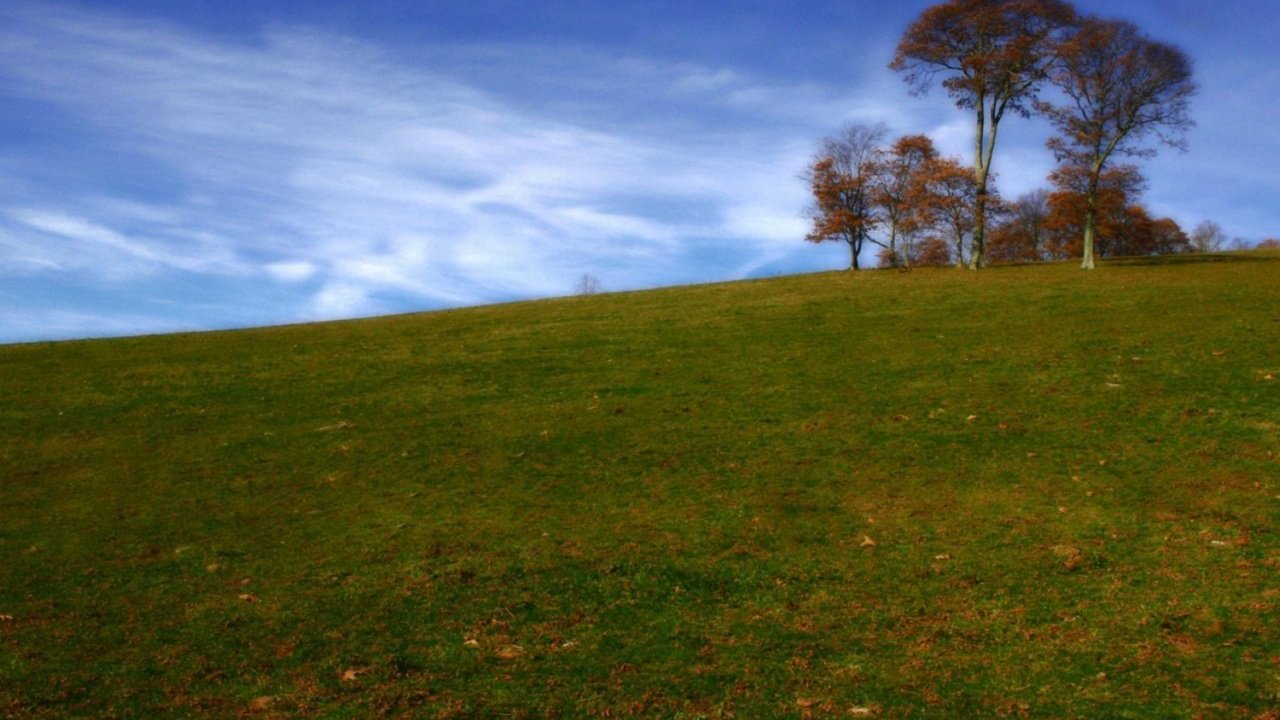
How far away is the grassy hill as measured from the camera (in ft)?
33.2

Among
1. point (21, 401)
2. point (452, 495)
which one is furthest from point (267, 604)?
point (21, 401)

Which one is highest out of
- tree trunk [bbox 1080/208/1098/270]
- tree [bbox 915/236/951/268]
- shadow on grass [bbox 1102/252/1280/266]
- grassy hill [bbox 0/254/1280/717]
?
tree [bbox 915/236/951/268]

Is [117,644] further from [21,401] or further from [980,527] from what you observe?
[21,401]

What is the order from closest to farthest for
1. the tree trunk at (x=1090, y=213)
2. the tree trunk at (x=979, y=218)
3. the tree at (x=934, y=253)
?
the tree trunk at (x=1090, y=213), the tree trunk at (x=979, y=218), the tree at (x=934, y=253)

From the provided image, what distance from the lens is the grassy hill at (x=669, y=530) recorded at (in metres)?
10.1

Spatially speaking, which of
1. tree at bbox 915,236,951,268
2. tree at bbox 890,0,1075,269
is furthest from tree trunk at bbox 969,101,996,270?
tree at bbox 915,236,951,268

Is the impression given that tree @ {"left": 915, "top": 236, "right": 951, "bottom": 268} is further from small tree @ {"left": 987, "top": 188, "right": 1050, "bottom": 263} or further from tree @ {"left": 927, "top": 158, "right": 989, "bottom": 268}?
tree @ {"left": 927, "top": 158, "right": 989, "bottom": 268}

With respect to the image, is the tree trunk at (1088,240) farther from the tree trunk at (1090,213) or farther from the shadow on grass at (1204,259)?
the shadow on grass at (1204,259)

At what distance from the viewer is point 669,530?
596 inches

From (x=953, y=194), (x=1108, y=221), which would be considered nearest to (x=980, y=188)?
(x=953, y=194)

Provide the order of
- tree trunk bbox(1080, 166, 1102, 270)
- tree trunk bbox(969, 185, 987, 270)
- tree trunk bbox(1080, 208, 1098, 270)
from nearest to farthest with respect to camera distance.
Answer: tree trunk bbox(1080, 208, 1098, 270), tree trunk bbox(1080, 166, 1102, 270), tree trunk bbox(969, 185, 987, 270)

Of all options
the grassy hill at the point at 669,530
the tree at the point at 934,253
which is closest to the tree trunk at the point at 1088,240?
the grassy hill at the point at 669,530

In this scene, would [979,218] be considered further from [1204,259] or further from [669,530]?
[669,530]

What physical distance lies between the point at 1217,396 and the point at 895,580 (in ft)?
48.1
